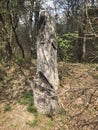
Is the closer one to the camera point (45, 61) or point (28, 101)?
point (45, 61)

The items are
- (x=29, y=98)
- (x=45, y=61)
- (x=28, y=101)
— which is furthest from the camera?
(x=29, y=98)

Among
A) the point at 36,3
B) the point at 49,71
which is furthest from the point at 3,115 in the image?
the point at 36,3

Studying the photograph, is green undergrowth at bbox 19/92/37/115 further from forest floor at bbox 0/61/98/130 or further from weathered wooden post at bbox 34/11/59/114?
weathered wooden post at bbox 34/11/59/114

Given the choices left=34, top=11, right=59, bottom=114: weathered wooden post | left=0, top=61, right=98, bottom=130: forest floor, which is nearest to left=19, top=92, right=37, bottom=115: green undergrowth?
left=0, top=61, right=98, bottom=130: forest floor

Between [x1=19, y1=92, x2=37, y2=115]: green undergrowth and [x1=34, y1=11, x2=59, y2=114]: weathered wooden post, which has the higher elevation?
[x1=34, y1=11, x2=59, y2=114]: weathered wooden post

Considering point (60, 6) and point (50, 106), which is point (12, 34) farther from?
point (50, 106)

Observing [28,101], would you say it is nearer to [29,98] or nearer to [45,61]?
[29,98]

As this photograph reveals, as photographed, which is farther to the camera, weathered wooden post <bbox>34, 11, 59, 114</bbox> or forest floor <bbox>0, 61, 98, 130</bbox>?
weathered wooden post <bbox>34, 11, 59, 114</bbox>

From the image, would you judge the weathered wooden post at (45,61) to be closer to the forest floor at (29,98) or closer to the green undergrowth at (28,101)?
the green undergrowth at (28,101)

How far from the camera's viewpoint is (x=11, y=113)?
386 inches

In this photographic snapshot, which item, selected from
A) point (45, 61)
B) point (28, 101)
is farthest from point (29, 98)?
point (45, 61)

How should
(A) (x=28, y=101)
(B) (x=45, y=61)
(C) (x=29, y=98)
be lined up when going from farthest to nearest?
(C) (x=29, y=98)
(A) (x=28, y=101)
(B) (x=45, y=61)

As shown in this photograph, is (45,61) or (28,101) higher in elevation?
(45,61)

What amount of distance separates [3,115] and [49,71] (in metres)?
2.06
